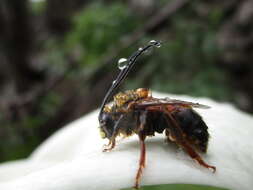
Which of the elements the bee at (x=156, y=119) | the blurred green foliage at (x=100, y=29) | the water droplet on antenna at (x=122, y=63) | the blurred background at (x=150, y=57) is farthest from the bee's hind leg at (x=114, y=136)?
the blurred green foliage at (x=100, y=29)

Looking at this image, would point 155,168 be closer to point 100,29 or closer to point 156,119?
point 156,119

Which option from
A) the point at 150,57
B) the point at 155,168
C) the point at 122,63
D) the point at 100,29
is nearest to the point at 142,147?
the point at 155,168

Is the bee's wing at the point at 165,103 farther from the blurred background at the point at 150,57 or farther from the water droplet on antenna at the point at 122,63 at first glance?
the blurred background at the point at 150,57

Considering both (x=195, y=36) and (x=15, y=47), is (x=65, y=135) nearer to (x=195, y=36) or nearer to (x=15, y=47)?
(x=195, y=36)

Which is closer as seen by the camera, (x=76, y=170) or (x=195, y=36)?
(x=76, y=170)

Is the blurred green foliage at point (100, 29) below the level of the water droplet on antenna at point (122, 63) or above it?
above

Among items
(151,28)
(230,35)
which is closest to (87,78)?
(151,28)
